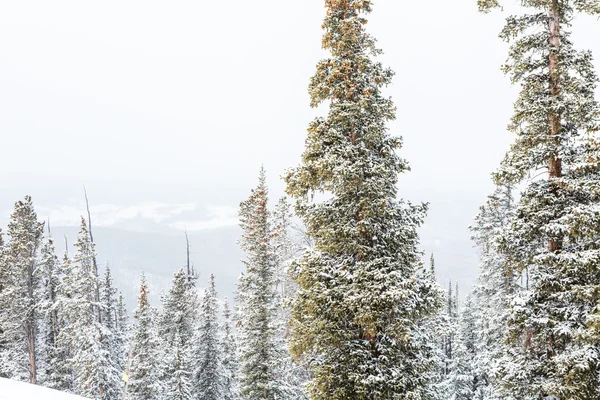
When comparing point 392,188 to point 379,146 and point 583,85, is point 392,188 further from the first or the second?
point 583,85

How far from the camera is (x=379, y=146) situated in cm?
1010

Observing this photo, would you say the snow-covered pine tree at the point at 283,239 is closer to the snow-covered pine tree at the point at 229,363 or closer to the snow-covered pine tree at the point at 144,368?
the snow-covered pine tree at the point at 144,368

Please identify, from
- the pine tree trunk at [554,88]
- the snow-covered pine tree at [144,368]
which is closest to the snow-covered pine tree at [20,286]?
the snow-covered pine tree at [144,368]

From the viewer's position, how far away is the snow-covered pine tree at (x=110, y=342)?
24.8 metres

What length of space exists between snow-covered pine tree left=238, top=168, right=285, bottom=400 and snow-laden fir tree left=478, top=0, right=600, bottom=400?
536 inches

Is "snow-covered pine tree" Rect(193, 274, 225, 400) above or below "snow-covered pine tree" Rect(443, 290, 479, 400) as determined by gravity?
above

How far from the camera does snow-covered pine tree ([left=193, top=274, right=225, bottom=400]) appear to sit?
1137 inches

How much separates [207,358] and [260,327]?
10.5 meters

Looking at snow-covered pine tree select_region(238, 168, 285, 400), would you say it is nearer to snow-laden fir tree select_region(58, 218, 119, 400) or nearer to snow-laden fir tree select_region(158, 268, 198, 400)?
snow-laden fir tree select_region(158, 268, 198, 400)

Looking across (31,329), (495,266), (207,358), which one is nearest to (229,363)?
(207,358)

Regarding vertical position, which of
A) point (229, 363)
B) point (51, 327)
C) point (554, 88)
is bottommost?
point (229, 363)

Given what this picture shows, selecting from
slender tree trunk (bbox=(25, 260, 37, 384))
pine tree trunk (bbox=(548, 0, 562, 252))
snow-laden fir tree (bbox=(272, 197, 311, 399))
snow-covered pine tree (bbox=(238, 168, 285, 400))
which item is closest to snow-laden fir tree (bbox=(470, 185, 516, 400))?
snow-laden fir tree (bbox=(272, 197, 311, 399))

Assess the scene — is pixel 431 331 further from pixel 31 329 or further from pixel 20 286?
pixel 20 286

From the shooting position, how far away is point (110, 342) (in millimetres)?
28906
